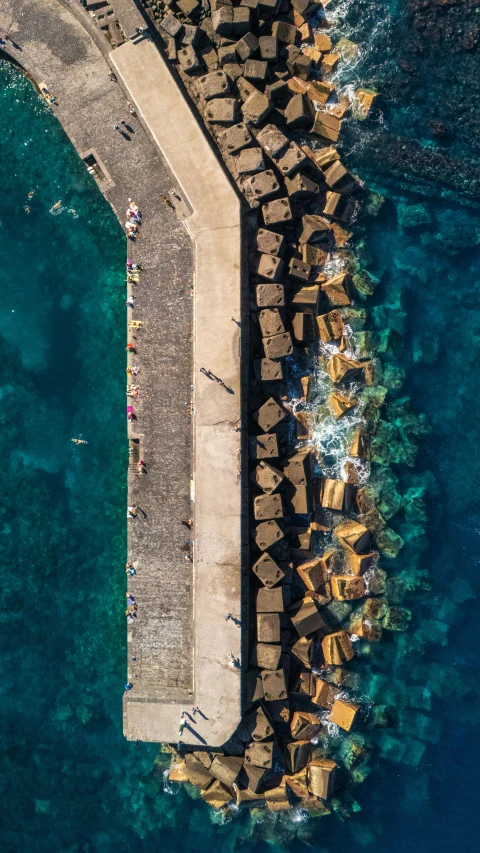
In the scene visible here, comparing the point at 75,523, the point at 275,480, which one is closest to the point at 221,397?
the point at 275,480

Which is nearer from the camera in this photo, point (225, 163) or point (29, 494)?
point (225, 163)

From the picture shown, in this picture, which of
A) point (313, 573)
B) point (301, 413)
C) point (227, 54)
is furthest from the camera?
point (301, 413)

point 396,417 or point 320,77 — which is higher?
point 320,77

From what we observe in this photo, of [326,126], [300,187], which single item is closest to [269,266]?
[300,187]

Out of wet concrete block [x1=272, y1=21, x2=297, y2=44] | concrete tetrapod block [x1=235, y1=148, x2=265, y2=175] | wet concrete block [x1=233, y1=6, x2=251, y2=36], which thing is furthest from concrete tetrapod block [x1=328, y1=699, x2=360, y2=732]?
→ wet concrete block [x1=233, y1=6, x2=251, y2=36]

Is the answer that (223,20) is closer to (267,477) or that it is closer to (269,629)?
(267,477)

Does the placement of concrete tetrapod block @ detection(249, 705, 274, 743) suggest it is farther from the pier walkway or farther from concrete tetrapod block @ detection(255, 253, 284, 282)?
concrete tetrapod block @ detection(255, 253, 284, 282)

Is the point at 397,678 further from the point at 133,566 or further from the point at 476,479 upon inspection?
the point at 133,566
